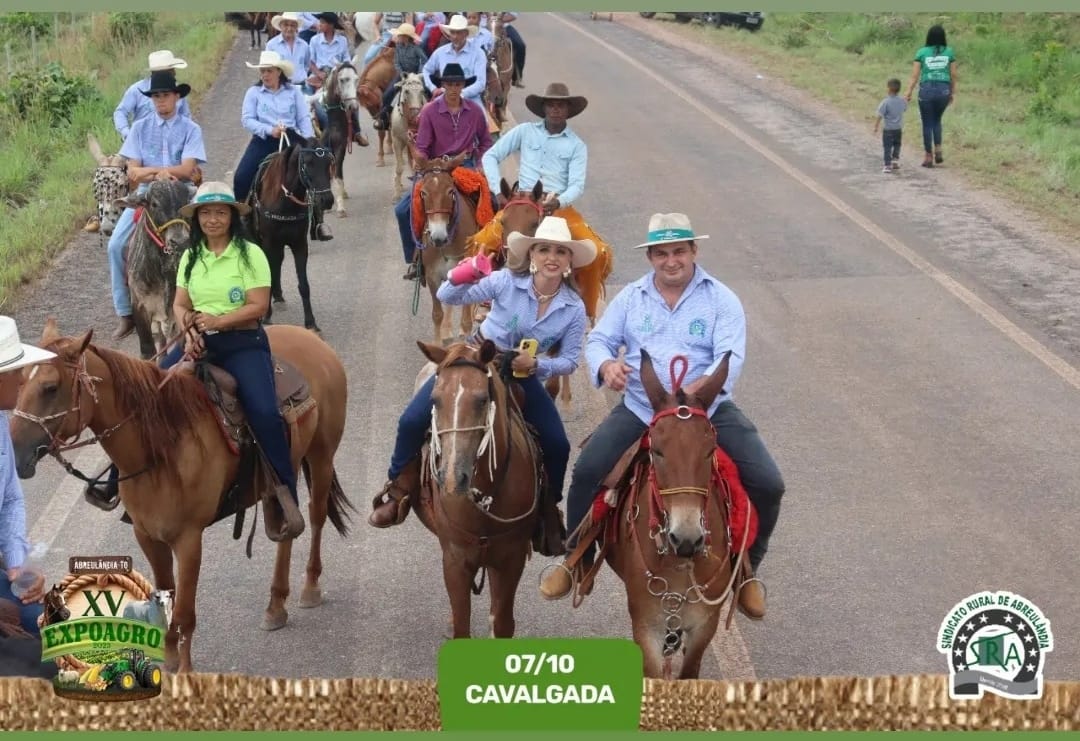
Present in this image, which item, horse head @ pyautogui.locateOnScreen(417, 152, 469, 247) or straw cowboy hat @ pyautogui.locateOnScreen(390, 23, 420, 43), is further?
straw cowboy hat @ pyautogui.locateOnScreen(390, 23, 420, 43)

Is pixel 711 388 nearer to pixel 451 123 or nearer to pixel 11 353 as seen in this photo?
pixel 11 353

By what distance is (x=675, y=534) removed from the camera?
655cm

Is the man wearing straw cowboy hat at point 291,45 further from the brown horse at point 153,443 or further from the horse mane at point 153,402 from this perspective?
the horse mane at point 153,402

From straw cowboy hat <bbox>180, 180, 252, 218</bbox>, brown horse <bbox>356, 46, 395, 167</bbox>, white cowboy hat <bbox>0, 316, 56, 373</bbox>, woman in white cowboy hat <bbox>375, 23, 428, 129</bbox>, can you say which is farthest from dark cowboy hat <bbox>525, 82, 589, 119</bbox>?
woman in white cowboy hat <bbox>375, 23, 428, 129</bbox>

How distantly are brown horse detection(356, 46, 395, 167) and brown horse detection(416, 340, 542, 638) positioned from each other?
13567mm

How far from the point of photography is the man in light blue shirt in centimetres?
1397

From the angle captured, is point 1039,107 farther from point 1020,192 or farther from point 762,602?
point 762,602

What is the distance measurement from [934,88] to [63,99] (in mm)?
13428

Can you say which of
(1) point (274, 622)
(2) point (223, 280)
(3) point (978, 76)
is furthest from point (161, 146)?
(3) point (978, 76)

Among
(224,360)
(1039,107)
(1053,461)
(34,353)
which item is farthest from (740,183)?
(34,353)

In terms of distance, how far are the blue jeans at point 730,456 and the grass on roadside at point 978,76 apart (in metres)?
11.5

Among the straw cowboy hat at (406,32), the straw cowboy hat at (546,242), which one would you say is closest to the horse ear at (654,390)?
the straw cowboy hat at (546,242)

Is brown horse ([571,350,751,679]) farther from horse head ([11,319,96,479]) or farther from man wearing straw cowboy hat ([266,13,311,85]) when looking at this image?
man wearing straw cowboy hat ([266,13,311,85])

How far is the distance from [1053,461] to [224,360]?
20.9 ft
